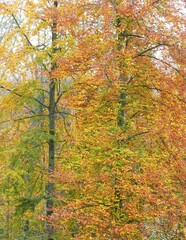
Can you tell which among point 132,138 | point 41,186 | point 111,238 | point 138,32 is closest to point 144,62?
point 138,32

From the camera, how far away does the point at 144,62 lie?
325 inches

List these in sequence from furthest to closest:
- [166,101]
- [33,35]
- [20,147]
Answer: [33,35], [20,147], [166,101]

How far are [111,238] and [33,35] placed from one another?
262 inches

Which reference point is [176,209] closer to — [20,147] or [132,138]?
[132,138]

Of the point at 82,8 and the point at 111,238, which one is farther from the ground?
the point at 82,8

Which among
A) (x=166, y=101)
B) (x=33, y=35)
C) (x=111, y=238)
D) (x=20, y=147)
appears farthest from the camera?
(x=33, y=35)

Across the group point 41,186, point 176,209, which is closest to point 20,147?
point 41,186

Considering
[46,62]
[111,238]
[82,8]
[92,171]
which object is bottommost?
[111,238]

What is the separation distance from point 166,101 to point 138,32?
6.00 feet

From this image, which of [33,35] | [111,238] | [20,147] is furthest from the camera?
[33,35]

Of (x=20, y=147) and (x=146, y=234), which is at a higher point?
(x=20, y=147)

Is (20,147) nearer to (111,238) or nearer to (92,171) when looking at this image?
(92,171)

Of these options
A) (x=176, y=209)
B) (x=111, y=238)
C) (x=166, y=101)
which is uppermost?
(x=166, y=101)

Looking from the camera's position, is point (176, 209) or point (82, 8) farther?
point (82, 8)
